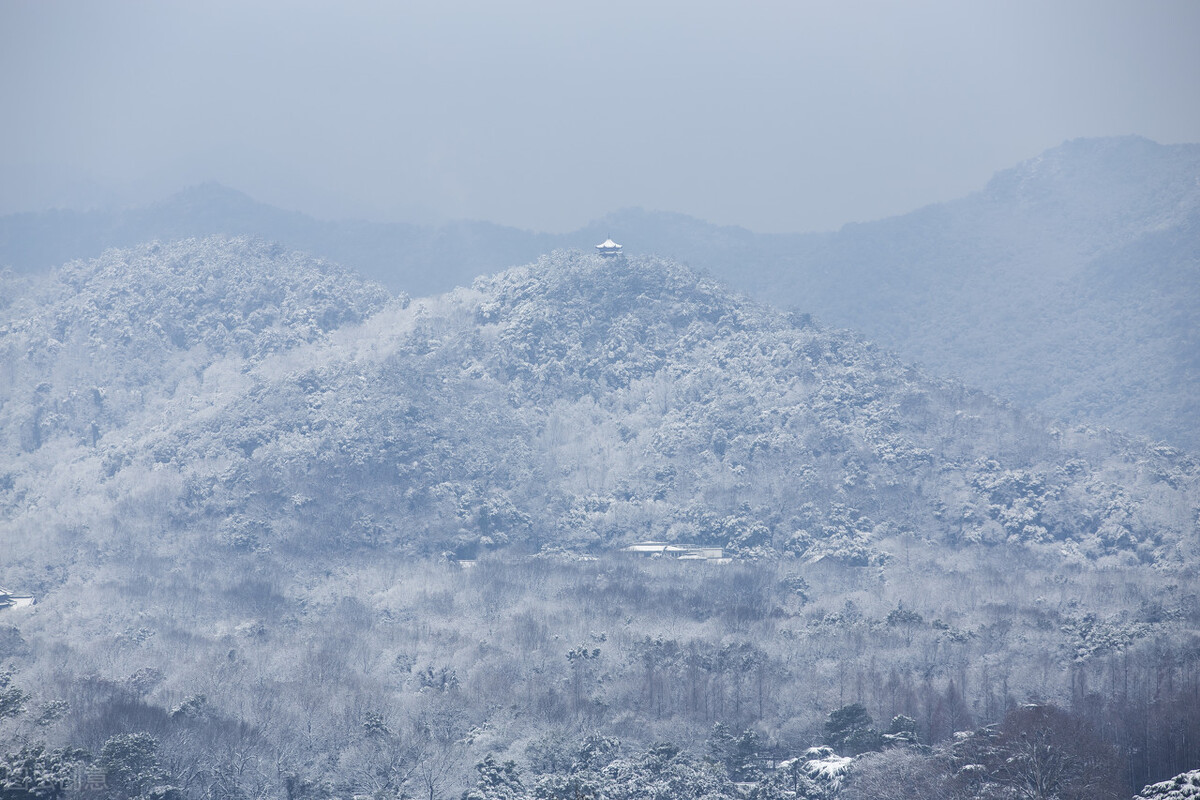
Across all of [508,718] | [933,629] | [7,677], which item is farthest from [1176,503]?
[7,677]

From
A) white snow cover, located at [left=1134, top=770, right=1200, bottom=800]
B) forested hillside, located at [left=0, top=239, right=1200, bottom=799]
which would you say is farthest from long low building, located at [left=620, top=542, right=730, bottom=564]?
white snow cover, located at [left=1134, top=770, right=1200, bottom=800]

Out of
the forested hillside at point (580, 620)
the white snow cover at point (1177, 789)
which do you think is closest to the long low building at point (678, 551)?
the forested hillside at point (580, 620)

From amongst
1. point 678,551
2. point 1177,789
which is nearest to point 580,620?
point 678,551

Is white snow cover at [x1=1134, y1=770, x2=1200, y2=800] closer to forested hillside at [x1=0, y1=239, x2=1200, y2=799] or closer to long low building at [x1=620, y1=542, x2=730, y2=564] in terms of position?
forested hillside at [x1=0, y1=239, x2=1200, y2=799]

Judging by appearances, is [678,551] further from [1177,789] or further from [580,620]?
[1177,789]

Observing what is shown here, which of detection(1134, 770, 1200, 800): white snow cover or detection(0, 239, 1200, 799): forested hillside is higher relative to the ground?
detection(1134, 770, 1200, 800): white snow cover

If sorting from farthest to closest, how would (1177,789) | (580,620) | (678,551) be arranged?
(678,551) < (580,620) < (1177,789)

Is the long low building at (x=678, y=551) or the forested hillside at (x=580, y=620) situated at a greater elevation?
the forested hillside at (x=580, y=620)

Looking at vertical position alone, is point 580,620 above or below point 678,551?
above

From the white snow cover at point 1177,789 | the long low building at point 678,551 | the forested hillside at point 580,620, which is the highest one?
the white snow cover at point 1177,789

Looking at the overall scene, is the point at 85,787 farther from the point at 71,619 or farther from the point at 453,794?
the point at 71,619

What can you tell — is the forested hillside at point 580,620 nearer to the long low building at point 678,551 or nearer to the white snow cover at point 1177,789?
the long low building at point 678,551
